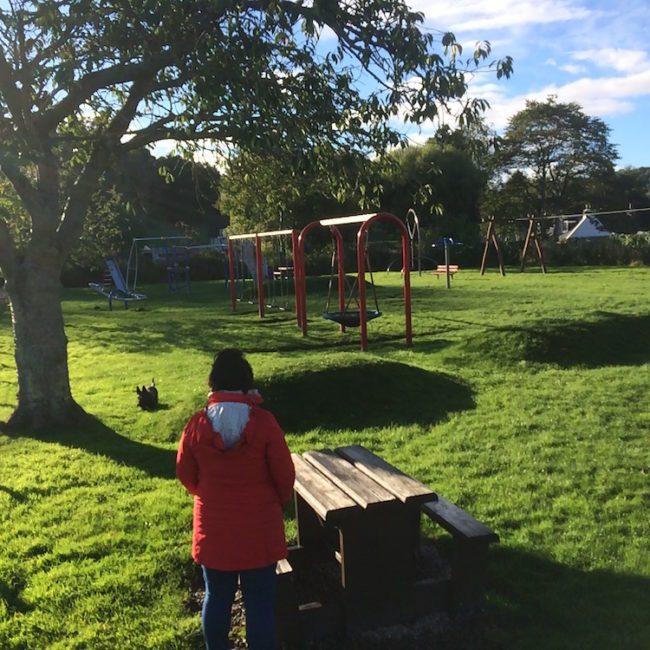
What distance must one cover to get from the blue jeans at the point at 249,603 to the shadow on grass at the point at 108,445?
3.08m

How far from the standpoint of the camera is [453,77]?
5.76 m

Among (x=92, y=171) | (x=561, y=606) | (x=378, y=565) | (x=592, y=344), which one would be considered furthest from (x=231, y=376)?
(x=592, y=344)

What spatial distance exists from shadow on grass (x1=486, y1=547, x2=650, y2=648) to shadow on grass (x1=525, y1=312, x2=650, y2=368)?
21.1 ft

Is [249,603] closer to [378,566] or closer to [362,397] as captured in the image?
[378,566]

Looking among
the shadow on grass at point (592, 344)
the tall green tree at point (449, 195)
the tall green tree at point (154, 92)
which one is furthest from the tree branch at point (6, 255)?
the tall green tree at point (449, 195)

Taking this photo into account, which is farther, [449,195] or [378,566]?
[449,195]

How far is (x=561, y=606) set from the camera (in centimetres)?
360

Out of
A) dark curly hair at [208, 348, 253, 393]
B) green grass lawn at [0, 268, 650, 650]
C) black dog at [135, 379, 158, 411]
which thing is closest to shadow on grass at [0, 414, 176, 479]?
green grass lawn at [0, 268, 650, 650]

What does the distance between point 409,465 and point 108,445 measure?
315 cm

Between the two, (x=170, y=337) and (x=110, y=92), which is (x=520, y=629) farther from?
(x=170, y=337)

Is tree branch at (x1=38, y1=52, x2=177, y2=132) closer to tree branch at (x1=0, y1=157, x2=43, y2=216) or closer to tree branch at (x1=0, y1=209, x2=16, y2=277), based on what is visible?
tree branch at (x1=0, y1=157, x2=43, y2=216)

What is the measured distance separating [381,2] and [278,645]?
4.99 meters

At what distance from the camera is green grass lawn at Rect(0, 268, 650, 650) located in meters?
3.66

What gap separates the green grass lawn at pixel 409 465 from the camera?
366 centimetres
